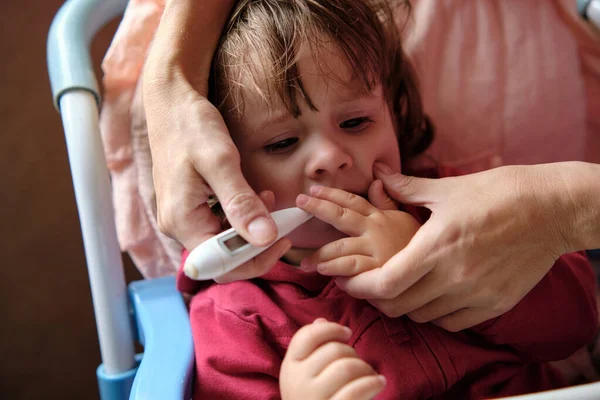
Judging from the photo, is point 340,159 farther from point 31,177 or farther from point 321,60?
point 31,177

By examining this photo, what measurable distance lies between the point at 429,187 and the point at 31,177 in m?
0.90

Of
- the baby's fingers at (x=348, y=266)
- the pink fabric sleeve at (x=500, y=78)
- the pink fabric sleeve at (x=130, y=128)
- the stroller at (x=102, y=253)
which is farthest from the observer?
the pink fabric sleeve at (x=500, y=78)

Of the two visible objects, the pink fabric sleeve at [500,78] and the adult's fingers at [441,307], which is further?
the pink fabric sleeve at [500,78]

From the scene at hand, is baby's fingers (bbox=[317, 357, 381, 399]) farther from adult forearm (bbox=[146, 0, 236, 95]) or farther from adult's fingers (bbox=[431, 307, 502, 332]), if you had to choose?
adult forearm (bbox=[146, 0, 236, 95])

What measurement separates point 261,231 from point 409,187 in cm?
21

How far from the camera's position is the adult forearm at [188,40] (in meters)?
0.70

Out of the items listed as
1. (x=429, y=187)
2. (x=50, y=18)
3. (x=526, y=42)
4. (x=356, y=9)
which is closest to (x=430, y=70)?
(x=526, y=42)

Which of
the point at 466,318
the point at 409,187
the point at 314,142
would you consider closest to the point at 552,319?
the point at 466,318

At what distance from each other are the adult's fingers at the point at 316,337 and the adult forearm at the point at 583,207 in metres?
0.26

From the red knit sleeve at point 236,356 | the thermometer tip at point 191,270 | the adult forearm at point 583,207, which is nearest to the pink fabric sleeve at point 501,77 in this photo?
the adult forearm at point 583,207

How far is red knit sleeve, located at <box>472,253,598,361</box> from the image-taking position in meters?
0.73

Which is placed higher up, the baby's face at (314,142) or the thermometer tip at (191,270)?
the baby's face at (314,142)

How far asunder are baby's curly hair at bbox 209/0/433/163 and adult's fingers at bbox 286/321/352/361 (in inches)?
9.4

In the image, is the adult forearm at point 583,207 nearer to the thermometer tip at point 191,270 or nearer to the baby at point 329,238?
the baby at point 329,238
